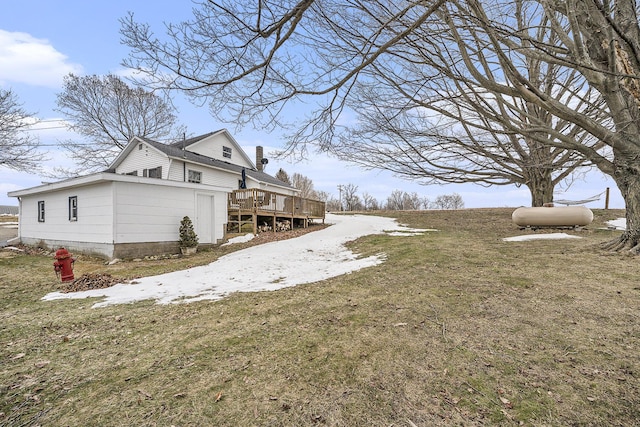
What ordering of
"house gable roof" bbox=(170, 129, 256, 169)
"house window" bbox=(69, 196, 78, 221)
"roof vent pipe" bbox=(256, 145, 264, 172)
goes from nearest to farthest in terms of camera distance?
"house window" bbox=(69, 196, 78, 221), "house gable roof" bbox=(170, 129, 256, 169), "roof vent pipe" bbox=(256, 145, 264, 172)

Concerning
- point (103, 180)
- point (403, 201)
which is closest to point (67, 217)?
point (103, 180)

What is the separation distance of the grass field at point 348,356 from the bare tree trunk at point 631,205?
1414 millimetres

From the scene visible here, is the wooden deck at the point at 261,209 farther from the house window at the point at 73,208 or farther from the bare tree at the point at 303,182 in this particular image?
the bare tree at the point at 303,182

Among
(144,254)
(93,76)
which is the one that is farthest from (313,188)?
(144,254)

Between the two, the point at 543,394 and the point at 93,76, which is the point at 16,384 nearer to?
the point at 543,394

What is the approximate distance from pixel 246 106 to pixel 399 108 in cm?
429

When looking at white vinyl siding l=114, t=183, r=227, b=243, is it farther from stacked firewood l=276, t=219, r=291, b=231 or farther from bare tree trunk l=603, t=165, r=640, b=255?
bare tree trunk l=603, t=165, r=640, b=255

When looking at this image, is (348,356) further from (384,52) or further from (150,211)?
(150,211)

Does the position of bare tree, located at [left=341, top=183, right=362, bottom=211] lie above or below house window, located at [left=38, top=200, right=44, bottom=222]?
above

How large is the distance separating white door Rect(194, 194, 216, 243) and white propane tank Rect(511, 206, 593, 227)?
11.9 m

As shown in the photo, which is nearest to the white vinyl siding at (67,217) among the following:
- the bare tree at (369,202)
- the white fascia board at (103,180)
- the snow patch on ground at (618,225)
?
the white fascia board at (103,180)

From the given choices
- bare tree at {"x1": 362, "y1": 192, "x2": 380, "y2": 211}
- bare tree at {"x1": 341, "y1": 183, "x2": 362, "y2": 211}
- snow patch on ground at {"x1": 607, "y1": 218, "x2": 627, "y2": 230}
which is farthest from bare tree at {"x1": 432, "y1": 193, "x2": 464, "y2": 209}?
snow patch on ground at {"x1": 607, "y1": 218, "x2": 627, "y2": 230}

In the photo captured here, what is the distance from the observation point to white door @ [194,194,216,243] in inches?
453

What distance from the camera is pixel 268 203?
13359 millimetres
